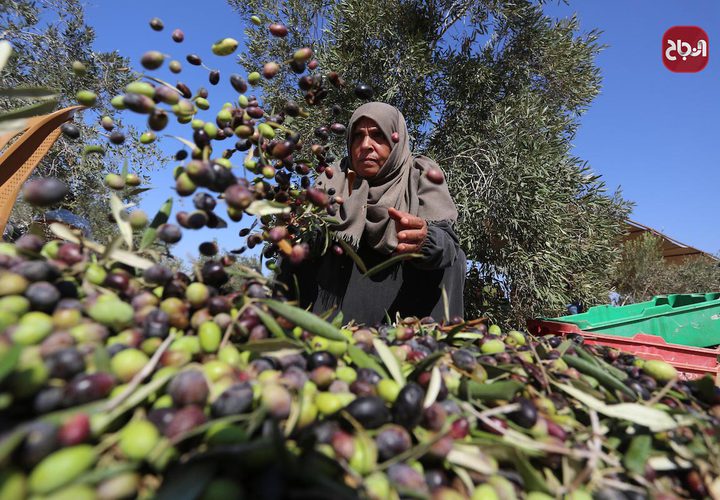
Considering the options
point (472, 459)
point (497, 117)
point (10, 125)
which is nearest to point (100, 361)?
point (472, 459)

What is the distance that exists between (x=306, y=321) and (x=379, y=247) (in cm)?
172

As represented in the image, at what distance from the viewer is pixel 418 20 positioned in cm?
823

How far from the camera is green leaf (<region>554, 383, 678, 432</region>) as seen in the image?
0.74m

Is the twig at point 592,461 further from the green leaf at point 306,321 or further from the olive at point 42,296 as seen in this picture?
the olive at point 42,296

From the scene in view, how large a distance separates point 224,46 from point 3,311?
0.92 m

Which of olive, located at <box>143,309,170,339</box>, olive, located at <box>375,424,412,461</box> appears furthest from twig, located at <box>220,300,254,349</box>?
olive, located at <box>375,424,412,461</box>

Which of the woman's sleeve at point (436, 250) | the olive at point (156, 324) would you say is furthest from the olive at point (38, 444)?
the woman's sleeve at point (436, 250)

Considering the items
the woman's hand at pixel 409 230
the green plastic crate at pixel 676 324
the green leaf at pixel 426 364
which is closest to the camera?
the green leaf at pixel 426 364

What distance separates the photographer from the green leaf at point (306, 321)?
33.5 inches

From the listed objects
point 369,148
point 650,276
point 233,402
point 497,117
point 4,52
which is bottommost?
point 233,402

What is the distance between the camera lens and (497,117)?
23.8ft

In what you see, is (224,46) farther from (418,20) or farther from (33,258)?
(418,20)

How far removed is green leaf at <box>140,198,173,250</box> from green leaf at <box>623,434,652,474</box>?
109cm

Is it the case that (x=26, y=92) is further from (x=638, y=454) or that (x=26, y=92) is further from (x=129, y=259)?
(x=638, y=454)
